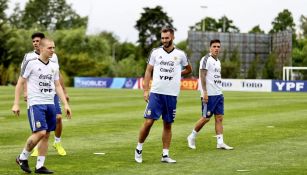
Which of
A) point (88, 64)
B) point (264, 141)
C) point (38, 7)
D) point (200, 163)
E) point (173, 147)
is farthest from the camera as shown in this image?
point (38, 7)

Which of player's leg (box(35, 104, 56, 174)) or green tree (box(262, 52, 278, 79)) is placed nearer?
player's leg (box(35, 104, 56, 174))

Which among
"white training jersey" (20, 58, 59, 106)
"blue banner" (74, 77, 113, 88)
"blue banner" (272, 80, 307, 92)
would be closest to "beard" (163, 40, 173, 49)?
"white training jersey" (20, 58, 59, 106)

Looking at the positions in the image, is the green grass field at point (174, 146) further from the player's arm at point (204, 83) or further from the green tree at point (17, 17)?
the green tree at point (17, 17)

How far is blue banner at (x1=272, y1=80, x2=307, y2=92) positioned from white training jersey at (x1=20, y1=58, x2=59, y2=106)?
47820 millimetres

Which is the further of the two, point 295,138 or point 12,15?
point 12,15

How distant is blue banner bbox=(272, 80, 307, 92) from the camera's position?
57.4 metres

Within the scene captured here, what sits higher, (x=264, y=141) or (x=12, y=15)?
(x=12, y=15)

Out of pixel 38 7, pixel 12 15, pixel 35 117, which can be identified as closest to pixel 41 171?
pixel 35 117

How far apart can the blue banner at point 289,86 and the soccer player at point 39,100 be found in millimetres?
47787

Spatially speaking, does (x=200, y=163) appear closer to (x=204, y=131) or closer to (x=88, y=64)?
(x=204, y=131)

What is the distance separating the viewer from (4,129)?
722 inches

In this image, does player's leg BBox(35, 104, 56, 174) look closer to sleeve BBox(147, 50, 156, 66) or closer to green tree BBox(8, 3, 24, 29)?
sleeve BBox(147, 50, 156, 66)

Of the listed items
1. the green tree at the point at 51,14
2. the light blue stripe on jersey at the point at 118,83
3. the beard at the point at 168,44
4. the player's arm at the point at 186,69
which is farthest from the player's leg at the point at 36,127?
the green tree at the point at 51,14

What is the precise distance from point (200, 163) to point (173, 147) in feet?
8.53
